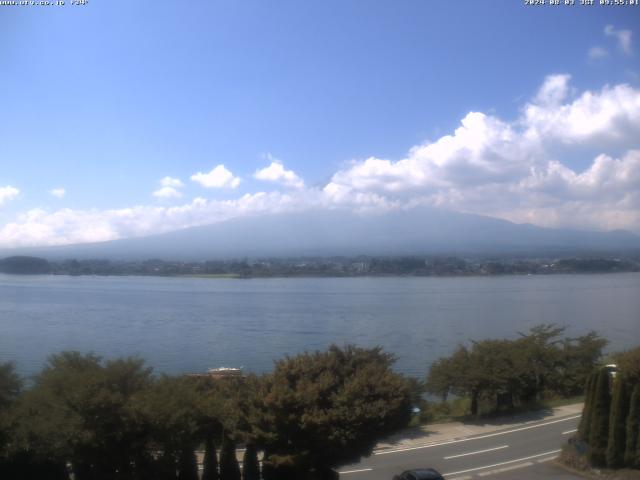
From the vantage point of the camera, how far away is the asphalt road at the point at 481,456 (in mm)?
7480

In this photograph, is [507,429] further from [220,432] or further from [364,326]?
[364,326]

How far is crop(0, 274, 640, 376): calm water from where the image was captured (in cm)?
2261

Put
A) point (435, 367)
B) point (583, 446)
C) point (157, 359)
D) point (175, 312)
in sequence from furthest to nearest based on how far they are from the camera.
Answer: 1. point (175, 312)
2. point (157, 359)
3. point (435, 367)
4. point (583, 446)

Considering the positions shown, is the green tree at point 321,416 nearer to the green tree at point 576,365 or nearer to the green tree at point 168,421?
the green tree at point 168,421

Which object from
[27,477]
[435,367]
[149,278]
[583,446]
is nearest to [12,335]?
[435,367]

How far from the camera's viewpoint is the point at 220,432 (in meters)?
6.26

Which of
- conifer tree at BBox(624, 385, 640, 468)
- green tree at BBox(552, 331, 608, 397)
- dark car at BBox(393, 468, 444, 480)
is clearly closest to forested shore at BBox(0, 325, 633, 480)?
dark car at BBox(393, 468, 444, 480)

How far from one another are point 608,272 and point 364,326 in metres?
44.6

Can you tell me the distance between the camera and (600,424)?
708 cm

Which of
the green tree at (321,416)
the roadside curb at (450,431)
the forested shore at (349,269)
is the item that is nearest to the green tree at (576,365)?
the roadside curb at (450,431)

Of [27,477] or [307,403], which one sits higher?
[307,403]

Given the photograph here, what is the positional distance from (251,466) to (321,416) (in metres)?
1.15

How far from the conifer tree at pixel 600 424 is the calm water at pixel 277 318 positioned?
11.5 metres

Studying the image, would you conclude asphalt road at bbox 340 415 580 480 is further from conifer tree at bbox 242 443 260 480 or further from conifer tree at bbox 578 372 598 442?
conifer tree at bbox 242 443 260 480
